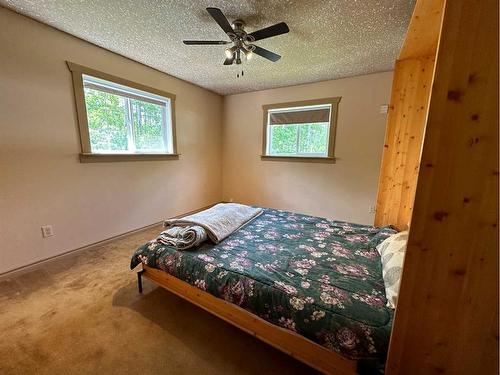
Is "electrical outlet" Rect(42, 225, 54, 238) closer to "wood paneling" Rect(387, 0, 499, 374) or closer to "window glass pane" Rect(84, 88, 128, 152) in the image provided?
"window glass pane" Rect(84, 88, 128, 152)

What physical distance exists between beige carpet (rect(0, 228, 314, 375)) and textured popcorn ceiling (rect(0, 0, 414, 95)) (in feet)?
7.85

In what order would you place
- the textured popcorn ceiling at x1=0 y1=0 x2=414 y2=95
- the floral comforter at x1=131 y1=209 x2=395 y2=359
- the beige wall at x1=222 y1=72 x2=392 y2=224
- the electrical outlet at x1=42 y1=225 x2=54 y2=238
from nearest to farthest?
the floral comforter at x1=131 y1=209 x2=395 y2=359, the textured popcorn ceiling at x1=0 y1=0 x2=414 y2=95, the electrical outlet at x1=42 y1=225 x2=54 y2=238, the beige wall at x1=222 y1=72 x2=392 y2=224

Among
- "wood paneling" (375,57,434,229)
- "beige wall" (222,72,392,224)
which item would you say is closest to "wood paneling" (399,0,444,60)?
"wood paneling" (375,57,434,229)

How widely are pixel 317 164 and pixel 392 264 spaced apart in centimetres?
242

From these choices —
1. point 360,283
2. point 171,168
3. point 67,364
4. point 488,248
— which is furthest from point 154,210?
point 488,248

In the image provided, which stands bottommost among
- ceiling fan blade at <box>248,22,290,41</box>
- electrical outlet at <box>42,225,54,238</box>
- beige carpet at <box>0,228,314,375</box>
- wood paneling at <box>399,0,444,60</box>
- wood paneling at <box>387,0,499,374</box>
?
beige carpet at <box>0,228,314,375</box>

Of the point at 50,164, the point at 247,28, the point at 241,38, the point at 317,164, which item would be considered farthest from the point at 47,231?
the point at 317,164

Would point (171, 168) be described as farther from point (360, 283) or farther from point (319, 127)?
point (360, 283)

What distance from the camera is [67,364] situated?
1189 millimetres

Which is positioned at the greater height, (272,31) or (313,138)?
(272,31)

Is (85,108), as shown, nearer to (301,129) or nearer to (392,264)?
(301,129)

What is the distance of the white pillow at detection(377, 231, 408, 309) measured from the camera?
1058 millimetres

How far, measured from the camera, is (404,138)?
2039 millimetres

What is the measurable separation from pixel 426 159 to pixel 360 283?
0.84 metres
